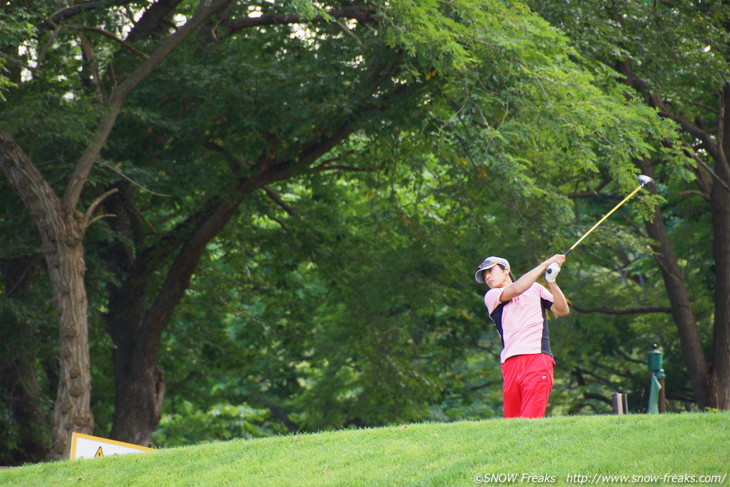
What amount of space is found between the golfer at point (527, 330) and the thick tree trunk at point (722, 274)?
331 inches

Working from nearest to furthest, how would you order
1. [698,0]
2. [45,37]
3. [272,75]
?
[45,37], [272,75], [698,0]

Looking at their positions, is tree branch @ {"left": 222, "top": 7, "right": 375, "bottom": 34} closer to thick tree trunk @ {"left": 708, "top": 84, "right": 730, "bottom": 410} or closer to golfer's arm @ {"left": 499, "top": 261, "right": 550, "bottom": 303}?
thick tree trunk @ {"left": 708, "top": 84, "right": 730, "bottom": 410}

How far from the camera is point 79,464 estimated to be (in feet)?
28.8

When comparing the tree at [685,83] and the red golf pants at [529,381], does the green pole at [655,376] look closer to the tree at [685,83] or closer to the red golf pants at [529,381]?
the tree at [685,83]

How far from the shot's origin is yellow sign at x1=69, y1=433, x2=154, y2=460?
9.27 metres

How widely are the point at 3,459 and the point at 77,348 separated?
640cm

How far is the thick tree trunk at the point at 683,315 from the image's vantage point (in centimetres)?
1555

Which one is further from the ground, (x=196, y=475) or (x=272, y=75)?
(x=272, y=75)

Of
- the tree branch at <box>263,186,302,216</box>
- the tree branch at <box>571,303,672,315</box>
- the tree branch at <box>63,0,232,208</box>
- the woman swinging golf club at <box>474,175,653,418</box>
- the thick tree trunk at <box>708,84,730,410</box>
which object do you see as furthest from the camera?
the tree branch at <box>263,186,302,216</box>

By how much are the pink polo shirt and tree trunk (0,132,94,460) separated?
5514 millimetres

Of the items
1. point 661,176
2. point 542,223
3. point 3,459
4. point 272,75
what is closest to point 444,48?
point 272,75

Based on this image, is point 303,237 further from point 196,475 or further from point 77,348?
point 196,475

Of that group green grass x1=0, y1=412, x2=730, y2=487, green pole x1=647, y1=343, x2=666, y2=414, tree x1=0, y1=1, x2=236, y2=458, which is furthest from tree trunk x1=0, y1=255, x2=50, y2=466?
green pole x1=647, y1=343, x2=666, y2=414

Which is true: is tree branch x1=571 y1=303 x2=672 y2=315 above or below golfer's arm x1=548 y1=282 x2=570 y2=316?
above
